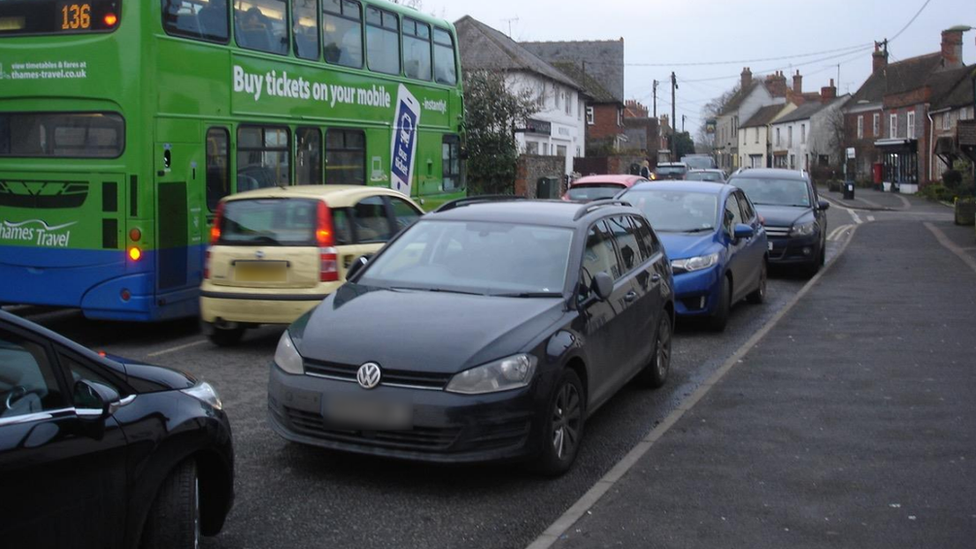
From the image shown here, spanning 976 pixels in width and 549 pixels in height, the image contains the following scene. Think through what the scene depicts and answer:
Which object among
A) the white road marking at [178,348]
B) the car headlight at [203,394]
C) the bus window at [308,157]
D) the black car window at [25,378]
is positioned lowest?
the white road marking at [178,348]

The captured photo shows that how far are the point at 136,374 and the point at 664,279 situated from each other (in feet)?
18.0

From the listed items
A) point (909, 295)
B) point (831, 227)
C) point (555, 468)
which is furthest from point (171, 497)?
point (831, 227)

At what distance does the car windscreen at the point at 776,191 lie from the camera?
61.2 ft

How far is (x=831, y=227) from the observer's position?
32719mm

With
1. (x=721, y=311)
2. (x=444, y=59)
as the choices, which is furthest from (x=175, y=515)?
(x=444, y=59)

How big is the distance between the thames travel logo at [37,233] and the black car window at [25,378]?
732 centimetres

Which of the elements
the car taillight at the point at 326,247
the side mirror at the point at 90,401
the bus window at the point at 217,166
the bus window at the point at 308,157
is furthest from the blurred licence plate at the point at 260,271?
the side mirror at the point at 90,401

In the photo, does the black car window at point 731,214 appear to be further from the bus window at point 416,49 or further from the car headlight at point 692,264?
the bus window at point 416,49

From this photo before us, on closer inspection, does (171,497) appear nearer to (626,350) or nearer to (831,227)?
(626,350)

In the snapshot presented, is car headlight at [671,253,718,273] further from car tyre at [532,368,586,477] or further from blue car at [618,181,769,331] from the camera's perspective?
car tyre at [532,368,586,477]

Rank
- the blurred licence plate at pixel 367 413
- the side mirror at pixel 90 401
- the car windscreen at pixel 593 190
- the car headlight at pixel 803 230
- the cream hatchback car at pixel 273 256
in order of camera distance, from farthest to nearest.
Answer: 1. the car windscreen at pixel 593 190
2. the car headlight at pixel 803 230
3. the cream hatchback car at pixel 273 256
4. the blurred licence plate at pixel 367 413
5. the side mirror at pixel 90 401

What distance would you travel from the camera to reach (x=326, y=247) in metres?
10.2

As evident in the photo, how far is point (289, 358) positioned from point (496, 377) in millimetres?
1259

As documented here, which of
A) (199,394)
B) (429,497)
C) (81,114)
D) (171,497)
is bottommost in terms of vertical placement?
(429,497)
